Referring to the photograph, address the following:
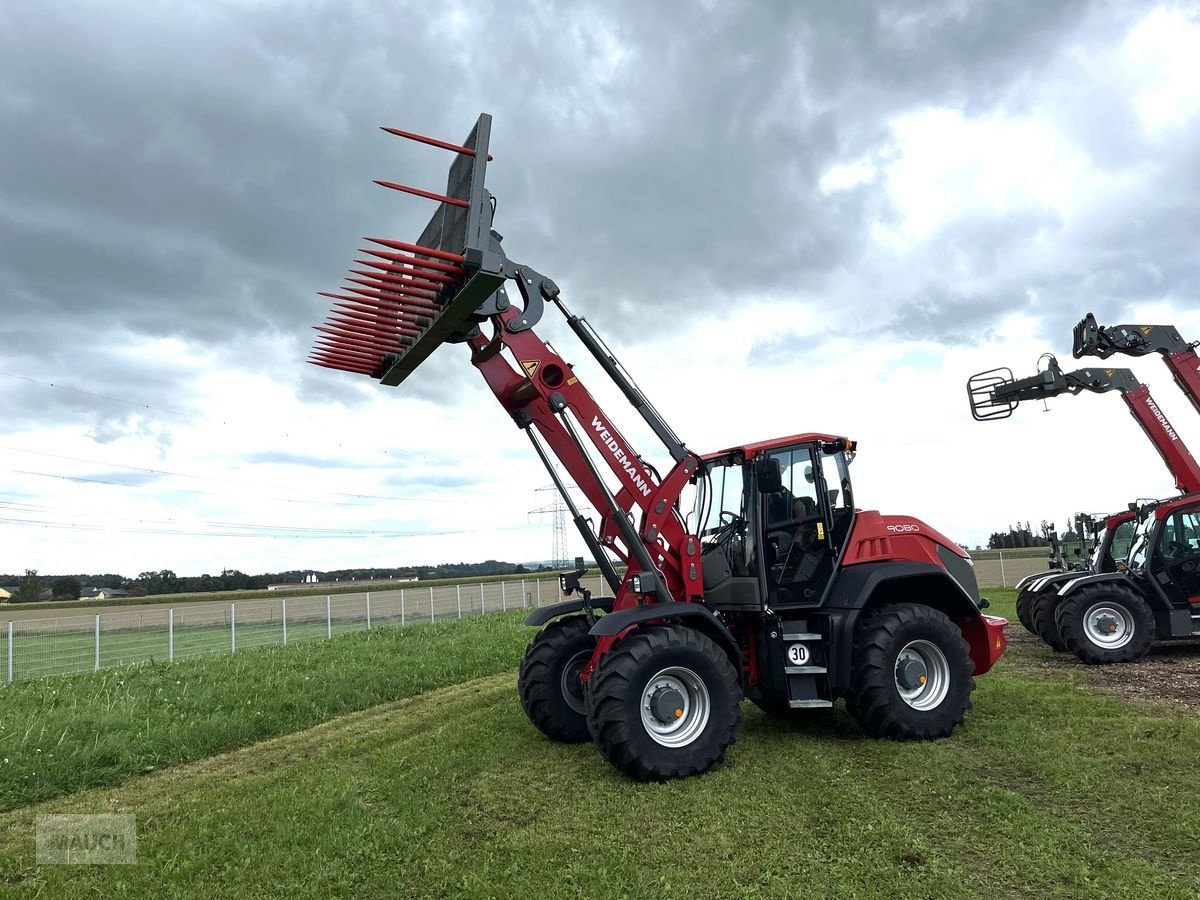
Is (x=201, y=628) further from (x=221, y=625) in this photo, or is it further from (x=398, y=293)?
(x=398, y=293)

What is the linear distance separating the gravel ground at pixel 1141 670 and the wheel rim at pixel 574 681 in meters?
5.68

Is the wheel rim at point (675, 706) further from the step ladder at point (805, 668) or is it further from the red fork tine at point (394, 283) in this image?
the red fork tine at point (394, 283)

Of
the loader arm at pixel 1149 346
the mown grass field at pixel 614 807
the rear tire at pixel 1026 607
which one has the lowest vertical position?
the mown grass field at pixel 614 807

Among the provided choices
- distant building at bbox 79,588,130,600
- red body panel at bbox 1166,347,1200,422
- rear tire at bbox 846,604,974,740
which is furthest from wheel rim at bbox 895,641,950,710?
distant building at bbox 79,588,130,600

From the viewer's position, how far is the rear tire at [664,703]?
17.9ft

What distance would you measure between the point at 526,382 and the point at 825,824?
3941 mm

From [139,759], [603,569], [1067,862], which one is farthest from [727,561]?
[139,759]

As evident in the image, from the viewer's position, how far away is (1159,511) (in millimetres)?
10742

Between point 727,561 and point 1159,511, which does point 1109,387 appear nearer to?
point 1159,511

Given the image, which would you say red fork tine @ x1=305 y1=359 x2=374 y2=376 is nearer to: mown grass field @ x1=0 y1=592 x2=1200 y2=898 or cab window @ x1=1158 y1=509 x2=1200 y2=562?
mown grass field @ x1=0 y1=592 x2=1200 y2=898

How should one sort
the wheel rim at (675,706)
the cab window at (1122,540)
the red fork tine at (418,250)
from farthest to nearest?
the cab window at (1122,540) → the wheel rim at (675,706) → the red fork tine at (418,250)

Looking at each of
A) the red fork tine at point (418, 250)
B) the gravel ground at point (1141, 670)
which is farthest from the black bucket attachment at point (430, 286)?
the gravel ground at point (1141, 670)

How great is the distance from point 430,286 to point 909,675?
203 inches

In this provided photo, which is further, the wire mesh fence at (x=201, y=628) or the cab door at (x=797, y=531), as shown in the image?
the wire mesh fence at (x=201, y=628)
